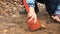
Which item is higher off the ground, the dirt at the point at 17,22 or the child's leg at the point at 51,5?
the child's leg at the point at 51,5

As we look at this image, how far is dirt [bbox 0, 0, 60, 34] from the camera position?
1796mm

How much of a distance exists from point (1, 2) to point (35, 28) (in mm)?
1143

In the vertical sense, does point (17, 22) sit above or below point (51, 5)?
below

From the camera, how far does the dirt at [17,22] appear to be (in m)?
1.80

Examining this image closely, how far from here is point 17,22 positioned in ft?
6.51

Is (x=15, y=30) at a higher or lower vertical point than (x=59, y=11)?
lower

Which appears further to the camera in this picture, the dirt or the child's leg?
the child's leg

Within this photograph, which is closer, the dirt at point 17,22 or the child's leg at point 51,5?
the dirt at point 17,22

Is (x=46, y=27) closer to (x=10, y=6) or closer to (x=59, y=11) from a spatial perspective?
(x=59, y=11)

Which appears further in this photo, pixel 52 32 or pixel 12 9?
pixel 12 9

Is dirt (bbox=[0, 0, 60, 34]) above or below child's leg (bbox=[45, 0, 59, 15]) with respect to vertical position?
below

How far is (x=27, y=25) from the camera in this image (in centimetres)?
191

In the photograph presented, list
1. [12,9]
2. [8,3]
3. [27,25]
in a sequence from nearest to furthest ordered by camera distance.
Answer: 1. [27,25]
2. [12,9]
3. [8,3]

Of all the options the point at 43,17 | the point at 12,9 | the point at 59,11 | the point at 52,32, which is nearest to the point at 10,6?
the point at 12,9
